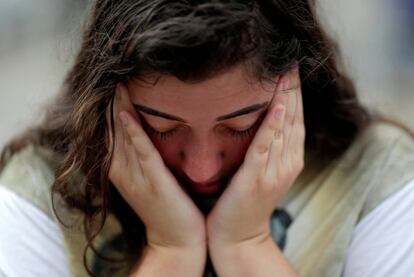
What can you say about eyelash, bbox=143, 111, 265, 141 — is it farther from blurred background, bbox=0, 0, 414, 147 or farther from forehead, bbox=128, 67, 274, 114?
blurred background, bbox=0, 0, 414, 147

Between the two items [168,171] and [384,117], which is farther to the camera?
[384,117]

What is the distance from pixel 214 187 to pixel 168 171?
0.31 ft

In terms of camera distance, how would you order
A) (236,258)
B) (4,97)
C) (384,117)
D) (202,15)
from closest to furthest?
(202,15), (236,258), (384,117), (4,97)

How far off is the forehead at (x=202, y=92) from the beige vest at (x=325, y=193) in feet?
1.03

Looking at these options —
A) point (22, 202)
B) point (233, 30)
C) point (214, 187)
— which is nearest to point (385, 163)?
point (214, 187)

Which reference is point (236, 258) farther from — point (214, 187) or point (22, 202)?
point (22, 202)

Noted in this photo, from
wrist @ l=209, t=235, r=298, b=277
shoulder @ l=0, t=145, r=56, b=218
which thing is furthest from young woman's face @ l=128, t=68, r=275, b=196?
shoulder @ l=0, t=145, r=56, b=218

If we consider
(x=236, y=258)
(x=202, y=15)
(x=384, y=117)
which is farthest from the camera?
Answer: (x=384, y=117)

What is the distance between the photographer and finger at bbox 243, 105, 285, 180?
1.40m

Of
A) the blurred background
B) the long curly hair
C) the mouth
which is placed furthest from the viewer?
the blurred background

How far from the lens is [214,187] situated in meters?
1.48

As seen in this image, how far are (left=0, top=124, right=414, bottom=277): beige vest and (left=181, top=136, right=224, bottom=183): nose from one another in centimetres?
22

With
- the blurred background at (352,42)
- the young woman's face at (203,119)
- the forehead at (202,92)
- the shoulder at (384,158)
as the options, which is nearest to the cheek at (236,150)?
the young woman's face at (203,119)

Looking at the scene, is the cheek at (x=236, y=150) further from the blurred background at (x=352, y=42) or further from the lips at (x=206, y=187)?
the blurred background at (x=352, y=42)
